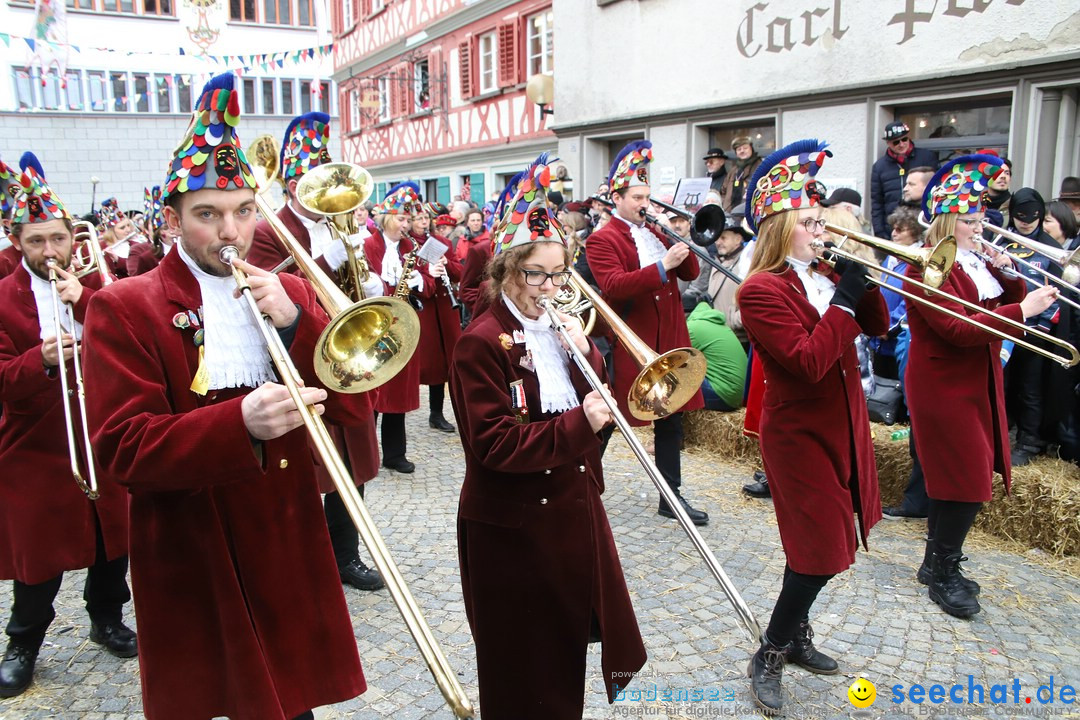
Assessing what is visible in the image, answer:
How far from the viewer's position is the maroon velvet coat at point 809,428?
10.9ft

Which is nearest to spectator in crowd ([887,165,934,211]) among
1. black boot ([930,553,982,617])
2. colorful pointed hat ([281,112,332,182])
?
black boot ([930,553,982,617])

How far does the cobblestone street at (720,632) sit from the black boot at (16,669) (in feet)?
0.17

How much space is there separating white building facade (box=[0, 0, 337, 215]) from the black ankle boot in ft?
89.3

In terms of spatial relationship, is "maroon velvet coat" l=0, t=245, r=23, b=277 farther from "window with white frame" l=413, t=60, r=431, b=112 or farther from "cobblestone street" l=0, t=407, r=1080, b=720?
"window with white frame" l=413, t=60, r=431, b=112

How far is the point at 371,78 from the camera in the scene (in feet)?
80.1

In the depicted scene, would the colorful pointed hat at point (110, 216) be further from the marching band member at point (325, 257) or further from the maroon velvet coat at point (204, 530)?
the maroon velvet coat at point (204, 530)

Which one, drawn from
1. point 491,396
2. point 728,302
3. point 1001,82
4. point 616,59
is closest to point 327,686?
point 491,396

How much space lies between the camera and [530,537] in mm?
2785

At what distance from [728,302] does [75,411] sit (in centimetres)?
595

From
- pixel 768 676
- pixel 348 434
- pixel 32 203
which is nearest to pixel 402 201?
pixel 348 434

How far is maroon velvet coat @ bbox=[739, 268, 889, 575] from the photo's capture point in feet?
10.9

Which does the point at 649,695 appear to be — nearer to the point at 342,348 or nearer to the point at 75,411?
the point at 342,348

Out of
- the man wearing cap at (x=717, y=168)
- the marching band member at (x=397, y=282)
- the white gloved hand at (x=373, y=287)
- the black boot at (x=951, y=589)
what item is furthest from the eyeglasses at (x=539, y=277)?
the man wearing cap at (x=717, y=168)

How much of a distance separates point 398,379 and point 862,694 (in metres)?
4.22
